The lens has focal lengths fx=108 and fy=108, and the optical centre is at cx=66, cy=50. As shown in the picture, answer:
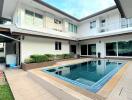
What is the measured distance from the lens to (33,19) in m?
14.1

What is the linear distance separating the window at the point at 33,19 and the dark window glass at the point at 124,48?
12504 mm

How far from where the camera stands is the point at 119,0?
Result: 3514 millimetres

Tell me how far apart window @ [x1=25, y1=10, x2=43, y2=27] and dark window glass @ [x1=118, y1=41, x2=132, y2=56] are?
12.5 meters

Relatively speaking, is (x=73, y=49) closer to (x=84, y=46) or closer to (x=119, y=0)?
(x=84, y=46)

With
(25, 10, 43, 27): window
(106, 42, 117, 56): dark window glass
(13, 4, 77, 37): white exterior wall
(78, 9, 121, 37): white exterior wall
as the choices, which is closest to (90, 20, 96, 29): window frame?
(78, 9, 121, 37): white exterior wall

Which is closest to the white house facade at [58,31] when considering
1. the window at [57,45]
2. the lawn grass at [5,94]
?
the window at [57,45]

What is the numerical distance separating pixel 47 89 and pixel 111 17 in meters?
17.8

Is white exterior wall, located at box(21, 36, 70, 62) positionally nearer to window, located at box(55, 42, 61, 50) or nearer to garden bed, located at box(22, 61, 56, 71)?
window, located at box(55, 42, 61, 50)

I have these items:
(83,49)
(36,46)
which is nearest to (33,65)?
(36,46)

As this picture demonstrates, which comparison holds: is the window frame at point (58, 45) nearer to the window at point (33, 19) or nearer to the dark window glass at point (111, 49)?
the window at point (33, 19)

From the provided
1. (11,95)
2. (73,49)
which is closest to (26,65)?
(11,95)

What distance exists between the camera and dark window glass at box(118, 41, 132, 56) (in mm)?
16000

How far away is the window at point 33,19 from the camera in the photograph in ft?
44.0

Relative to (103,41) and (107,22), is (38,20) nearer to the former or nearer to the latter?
(103,41)
